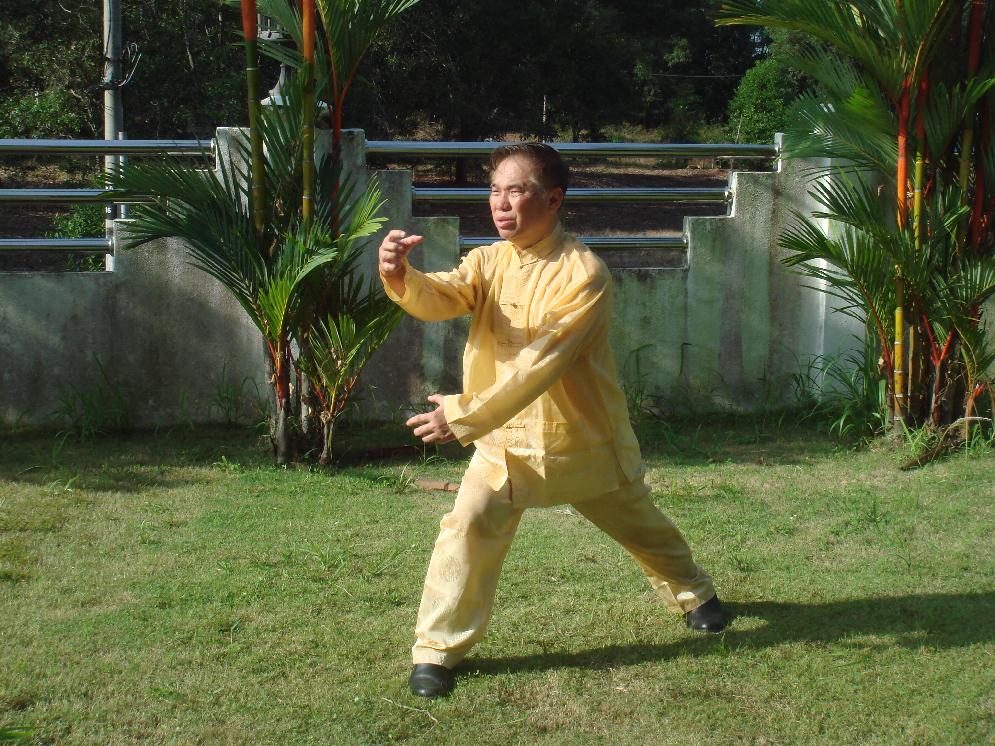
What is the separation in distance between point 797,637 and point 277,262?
3.16m

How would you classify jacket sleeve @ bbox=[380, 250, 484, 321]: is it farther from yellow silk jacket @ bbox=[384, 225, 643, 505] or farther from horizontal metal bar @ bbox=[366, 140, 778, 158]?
horizontal metal bar @ bbox=[366, 140, 778, 158]

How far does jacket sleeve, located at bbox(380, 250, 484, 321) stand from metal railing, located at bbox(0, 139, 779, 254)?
8.08 ft

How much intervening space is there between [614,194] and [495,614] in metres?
3.54

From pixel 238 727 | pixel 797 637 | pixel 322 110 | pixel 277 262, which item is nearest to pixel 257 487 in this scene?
pixel 277 262

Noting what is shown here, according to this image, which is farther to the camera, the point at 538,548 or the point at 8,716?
the point at 538,548

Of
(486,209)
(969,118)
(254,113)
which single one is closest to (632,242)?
(969,118)

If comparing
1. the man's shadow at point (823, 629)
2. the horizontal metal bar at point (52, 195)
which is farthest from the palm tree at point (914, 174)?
the horizontal metal bar at point (52, 195)

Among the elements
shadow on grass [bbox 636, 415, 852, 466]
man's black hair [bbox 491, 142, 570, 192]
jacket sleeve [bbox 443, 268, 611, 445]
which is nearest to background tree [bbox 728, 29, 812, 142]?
shadow on grass [bbox 636, 415, 852, 466]

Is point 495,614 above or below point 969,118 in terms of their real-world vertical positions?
below

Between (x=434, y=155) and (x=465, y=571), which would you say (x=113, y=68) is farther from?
(x=465, y=571)

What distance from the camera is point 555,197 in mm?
3719

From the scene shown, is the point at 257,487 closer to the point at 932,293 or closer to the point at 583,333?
the point at 583,333

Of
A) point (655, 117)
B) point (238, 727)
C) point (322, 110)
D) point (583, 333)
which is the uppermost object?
point (655, 117)

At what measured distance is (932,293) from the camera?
6.02 metres
